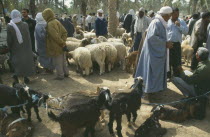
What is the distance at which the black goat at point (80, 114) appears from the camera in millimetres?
3697

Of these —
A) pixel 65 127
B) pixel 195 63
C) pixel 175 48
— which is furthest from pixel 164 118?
pixel 195 63

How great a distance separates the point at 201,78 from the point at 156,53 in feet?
4.01

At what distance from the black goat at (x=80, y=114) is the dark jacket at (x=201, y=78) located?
202cm

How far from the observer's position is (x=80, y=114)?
12.2 feet

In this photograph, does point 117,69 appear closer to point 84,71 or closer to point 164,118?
point 84,71

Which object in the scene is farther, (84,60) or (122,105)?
(84,60)

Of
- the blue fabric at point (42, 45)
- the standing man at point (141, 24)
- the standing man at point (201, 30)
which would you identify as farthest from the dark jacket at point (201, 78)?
the blue fabric at point (42, 45)

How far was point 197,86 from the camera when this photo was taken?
5000 mm

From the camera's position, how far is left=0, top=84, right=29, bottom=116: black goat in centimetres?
438

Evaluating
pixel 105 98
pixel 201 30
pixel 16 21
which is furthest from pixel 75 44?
pixel 105 98

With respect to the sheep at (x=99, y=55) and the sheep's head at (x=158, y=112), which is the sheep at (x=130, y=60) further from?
the sheep's head at (x=158, y=112)

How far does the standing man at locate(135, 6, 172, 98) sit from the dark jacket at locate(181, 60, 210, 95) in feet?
2.65

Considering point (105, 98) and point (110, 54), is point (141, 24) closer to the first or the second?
point (110, 54)

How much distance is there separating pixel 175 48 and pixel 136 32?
2521 mm
